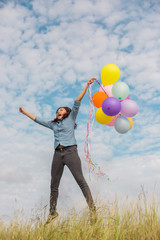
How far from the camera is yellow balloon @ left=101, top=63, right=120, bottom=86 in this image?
5.30 meters

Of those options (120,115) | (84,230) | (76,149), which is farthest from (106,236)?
(120,115)

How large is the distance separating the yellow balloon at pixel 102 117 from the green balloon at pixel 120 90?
16.4 inches

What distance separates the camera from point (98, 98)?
5426mm

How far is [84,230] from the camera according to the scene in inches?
148

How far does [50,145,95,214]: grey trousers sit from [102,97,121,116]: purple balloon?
879 mm

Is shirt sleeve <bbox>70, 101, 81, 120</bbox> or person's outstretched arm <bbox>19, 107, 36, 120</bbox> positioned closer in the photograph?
shirt sleeve <bbox>70, 101, 81, 120</bbox>

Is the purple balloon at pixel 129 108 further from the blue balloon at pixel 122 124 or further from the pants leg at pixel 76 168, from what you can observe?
the pants leg at pixel 76 168

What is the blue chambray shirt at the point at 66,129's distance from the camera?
4758mm

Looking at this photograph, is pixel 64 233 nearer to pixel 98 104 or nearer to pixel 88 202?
pixel 88 202

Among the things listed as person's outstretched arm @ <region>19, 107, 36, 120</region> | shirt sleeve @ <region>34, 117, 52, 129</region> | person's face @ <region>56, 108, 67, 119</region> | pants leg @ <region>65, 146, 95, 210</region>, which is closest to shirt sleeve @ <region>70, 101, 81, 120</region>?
person's face @ <region>56, 108, 67, 119</region>

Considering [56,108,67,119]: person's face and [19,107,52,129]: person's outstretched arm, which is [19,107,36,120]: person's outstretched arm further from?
[56,108,67,119]: person's face

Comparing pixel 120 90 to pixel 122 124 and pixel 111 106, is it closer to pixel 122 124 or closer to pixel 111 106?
pixel 111 106

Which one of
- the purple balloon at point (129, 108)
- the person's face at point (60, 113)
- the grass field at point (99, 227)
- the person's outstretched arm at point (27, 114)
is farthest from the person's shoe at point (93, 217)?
the person's outstretched arm at point (27, 114)

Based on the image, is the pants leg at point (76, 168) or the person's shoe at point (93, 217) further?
the pants leg at point (76, 168)
